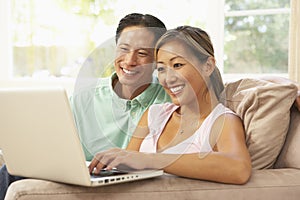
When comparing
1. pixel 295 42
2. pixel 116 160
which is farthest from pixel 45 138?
pixel 295 42

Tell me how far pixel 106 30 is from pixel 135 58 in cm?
217

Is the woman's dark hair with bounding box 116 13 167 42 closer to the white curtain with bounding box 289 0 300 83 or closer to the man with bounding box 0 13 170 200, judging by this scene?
the man with bounding box 0 13 170 200

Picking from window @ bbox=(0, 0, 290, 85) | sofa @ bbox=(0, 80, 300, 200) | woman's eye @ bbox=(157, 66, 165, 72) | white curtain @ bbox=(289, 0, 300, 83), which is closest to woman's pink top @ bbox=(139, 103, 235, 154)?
sofa @ bbox=(0, 80, 300, 200)

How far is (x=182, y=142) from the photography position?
4.98 ft

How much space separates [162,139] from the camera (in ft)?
5.22

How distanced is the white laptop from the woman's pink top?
0.57 feet

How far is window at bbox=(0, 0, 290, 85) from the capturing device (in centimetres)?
327

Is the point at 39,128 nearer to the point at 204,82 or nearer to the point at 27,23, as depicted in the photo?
the point at 204,82

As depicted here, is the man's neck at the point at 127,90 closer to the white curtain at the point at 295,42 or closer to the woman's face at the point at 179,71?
the woman's face at the point at 179,71

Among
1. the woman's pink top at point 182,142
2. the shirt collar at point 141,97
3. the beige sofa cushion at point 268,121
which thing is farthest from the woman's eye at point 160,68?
the beige sofa cushion at point 268,121

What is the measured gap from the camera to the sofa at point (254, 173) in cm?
130

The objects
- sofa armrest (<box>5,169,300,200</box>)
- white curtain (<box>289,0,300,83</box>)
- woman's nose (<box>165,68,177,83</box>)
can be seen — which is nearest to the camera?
sofa armrest (<box>5,169,300,200</box>)

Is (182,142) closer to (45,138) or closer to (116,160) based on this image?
(116,160)

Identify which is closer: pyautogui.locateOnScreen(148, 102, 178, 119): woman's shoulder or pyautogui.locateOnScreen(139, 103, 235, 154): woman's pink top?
pyautogui.locateOnScreen(139, 103, 235, 154): woman's pink top
